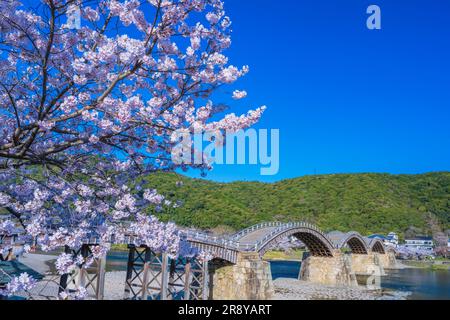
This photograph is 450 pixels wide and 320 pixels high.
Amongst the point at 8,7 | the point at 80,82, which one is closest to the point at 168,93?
the point at 80,82

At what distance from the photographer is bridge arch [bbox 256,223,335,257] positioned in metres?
28.6

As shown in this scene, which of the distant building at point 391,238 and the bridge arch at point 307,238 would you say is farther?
the distant building at point 391,238

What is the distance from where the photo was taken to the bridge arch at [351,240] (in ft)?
143

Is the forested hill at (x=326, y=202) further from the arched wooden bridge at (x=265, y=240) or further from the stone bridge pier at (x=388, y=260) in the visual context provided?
the arched wooden bridge at (x=265, y=240)

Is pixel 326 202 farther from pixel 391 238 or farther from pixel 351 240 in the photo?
pixel 351 240

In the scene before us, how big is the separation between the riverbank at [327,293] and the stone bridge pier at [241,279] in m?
3.40

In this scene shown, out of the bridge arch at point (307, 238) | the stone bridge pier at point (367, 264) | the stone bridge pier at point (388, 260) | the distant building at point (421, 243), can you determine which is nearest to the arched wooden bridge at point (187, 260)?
the bridge arch at point (307, 238)

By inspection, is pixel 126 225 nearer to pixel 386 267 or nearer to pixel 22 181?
pixel 22 181

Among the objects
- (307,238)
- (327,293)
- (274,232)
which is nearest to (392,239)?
(307,238)

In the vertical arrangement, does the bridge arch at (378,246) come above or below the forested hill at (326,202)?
below

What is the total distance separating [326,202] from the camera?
299 ft
